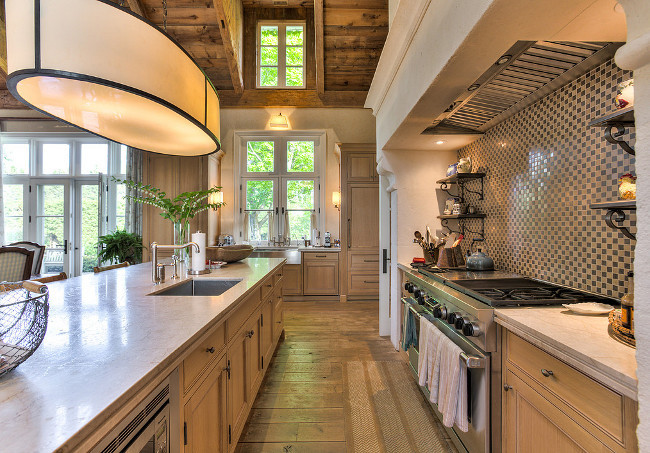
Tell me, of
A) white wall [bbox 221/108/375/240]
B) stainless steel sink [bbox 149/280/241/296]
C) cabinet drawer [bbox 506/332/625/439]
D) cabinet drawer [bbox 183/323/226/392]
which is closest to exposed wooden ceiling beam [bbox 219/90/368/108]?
white wall [bbox 221/108/375/240]

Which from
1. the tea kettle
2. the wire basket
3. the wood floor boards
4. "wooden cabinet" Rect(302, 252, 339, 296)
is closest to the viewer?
the wire basket

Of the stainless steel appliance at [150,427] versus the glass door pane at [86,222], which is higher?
the glass door pane at [86,222]

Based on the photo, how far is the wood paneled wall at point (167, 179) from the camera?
5117 mm

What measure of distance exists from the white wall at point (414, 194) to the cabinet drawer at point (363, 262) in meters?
2.14

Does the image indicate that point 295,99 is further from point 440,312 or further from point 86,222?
point 440,312

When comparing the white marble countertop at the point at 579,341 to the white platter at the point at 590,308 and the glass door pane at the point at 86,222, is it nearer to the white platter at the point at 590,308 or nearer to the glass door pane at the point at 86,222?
the white platter at the point at 590,308

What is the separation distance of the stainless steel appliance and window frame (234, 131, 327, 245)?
4875 millimetres

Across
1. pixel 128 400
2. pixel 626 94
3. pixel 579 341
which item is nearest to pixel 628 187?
pixel 626 94

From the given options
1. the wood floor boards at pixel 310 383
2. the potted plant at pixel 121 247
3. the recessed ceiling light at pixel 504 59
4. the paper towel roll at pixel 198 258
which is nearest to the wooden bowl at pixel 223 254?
the paper towel roll at pixel 198 258

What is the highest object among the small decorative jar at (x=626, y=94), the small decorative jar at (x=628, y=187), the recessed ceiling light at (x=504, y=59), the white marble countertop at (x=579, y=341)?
the recessed ceiling light at (x=504, y=59)

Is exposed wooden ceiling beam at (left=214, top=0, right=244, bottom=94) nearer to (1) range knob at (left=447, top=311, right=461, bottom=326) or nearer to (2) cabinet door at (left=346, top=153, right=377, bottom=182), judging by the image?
(2) cabinet door at (left=346, top=153, right=377, bottom=182)

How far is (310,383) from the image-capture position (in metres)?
2.47

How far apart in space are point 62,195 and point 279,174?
4058 millimetres

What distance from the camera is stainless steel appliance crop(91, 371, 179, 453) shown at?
682mm
